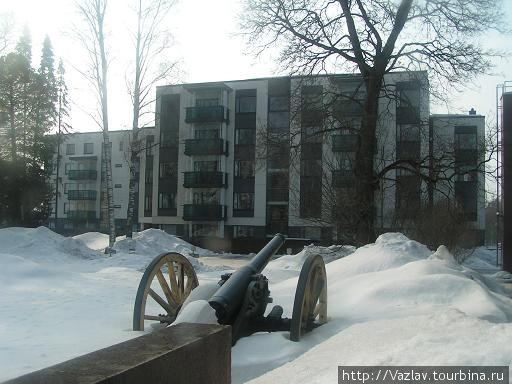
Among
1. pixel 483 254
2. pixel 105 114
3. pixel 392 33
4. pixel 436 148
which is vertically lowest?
pixel 483 254

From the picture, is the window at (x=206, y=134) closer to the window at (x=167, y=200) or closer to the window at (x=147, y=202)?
the window at (x=167, y=200)

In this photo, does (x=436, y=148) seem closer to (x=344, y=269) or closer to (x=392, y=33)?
(x=392, y=33)

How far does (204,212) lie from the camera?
4947 centimetres

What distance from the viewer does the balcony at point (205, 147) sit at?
4971 cm

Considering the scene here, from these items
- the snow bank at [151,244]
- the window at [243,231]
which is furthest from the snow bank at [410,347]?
the window at [243,231]

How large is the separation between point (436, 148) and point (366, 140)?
2525 mm

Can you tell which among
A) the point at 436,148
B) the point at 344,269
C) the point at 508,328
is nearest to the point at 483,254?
the point at 436,148

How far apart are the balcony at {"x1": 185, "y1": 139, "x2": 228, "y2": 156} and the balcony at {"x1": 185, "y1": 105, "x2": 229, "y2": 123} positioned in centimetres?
197

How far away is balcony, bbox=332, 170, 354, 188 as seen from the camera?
64.0 ft

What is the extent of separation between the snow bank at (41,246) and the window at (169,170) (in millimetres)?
31645

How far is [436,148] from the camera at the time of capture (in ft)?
62.4

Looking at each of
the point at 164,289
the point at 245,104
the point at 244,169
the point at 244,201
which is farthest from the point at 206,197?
the point at 164,289

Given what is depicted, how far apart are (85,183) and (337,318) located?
66.1m

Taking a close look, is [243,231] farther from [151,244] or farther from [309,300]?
[309,300]
